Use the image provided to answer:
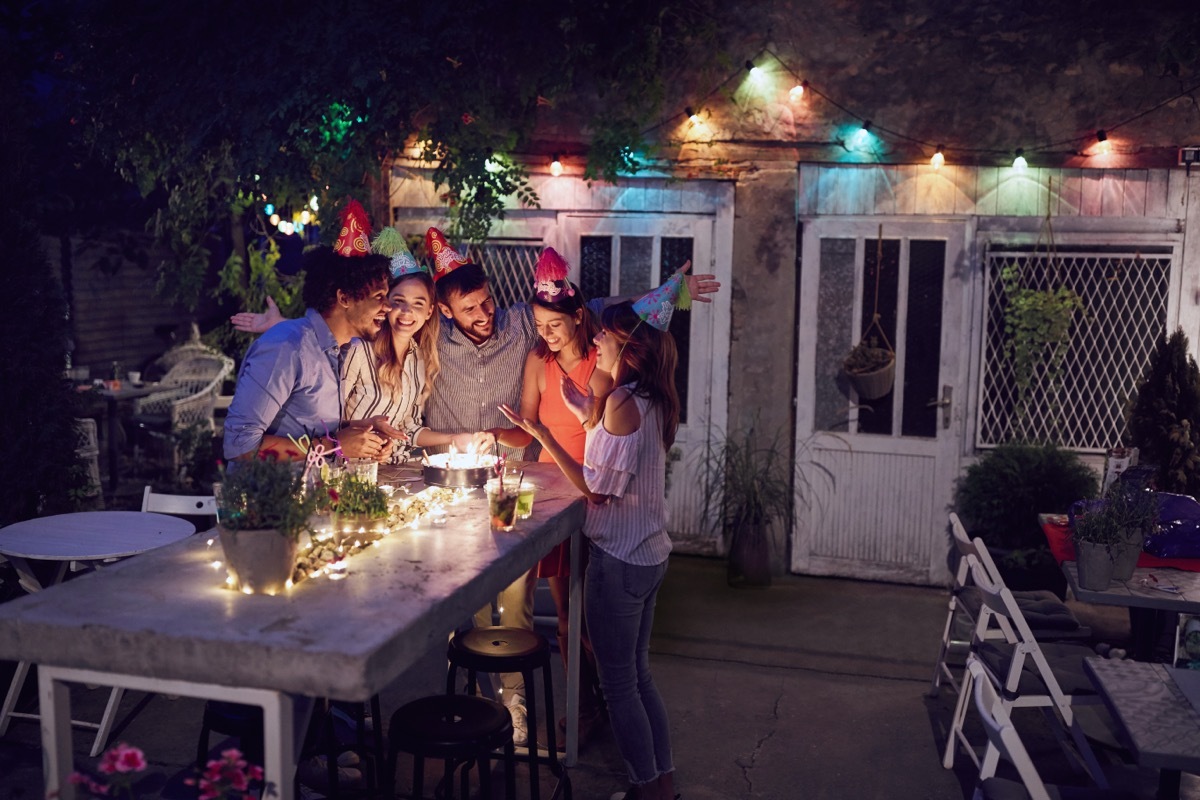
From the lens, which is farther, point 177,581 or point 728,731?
point 728,731

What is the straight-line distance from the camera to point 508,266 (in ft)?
25.1

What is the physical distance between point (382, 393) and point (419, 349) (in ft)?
0.85

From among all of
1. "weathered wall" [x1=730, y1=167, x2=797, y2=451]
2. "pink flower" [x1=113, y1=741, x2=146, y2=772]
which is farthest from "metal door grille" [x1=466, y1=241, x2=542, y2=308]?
"pink flower" [x1=113, y1=741, x2=146, y2=772]

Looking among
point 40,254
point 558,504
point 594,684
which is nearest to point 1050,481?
point 594,684

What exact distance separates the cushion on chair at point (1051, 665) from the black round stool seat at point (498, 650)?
5.74 ft

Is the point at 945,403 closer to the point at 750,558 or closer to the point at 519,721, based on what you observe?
the point at 750,558

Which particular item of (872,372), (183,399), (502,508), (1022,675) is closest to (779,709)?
(1022,675)

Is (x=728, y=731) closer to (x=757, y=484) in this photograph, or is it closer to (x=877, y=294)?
(x=757, y=484)

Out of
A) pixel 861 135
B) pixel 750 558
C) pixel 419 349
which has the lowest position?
pixel 750 558

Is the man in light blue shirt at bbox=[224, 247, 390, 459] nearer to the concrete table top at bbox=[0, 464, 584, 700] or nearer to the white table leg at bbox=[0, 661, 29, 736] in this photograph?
the concrete table top at bbox=[0, 464, 584, 700]

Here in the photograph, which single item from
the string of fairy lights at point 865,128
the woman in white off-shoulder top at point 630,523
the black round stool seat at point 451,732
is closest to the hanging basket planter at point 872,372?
the string of fairy lights at point 865,128

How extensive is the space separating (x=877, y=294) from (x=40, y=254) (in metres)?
4.84

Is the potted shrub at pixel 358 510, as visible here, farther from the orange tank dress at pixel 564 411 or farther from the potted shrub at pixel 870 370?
the potted shrub at pixel 870 370

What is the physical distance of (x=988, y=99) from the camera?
6.79 m
